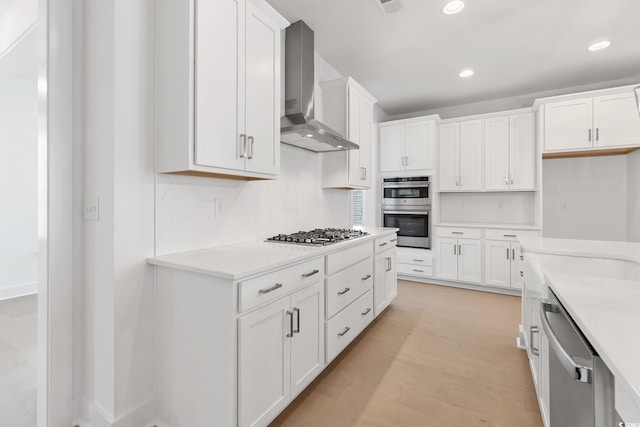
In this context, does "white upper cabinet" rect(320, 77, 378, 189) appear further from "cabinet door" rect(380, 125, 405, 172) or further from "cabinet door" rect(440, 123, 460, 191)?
"cabinet door" rect(440, 123, 460, 191)

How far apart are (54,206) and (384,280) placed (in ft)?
8.95

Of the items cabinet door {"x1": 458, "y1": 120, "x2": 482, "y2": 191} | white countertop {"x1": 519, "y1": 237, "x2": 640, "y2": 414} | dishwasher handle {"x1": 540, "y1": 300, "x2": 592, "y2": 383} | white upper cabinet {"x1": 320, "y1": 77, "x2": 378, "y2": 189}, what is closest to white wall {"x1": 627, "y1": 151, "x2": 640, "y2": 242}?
cabinet door {"x1": 458, "y1": 120, "x2": 482, "y2": 191}

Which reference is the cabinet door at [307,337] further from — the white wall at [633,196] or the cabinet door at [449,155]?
the white wall at [633,196]

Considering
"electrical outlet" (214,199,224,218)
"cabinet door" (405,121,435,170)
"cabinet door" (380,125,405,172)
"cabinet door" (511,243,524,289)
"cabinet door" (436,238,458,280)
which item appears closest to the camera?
"electrical outlet" (214,199,224,218)

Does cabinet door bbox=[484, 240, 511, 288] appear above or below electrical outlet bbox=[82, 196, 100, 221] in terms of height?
below

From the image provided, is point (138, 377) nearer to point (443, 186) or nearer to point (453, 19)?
point (453, 19)

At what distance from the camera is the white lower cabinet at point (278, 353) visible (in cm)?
138

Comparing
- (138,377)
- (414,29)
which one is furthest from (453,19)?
(138,377)

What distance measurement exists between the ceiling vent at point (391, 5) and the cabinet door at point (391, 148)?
7.80 feet

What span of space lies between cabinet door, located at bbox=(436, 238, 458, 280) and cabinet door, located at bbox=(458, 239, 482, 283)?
54 mm

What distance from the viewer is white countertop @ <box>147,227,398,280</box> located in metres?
1.40

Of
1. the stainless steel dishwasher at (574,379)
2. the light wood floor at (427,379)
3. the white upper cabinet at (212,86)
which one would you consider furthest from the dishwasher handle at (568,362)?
the white upper cabinet at (212,86)

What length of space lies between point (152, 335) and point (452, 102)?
5049 millimetres

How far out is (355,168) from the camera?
3365mm
